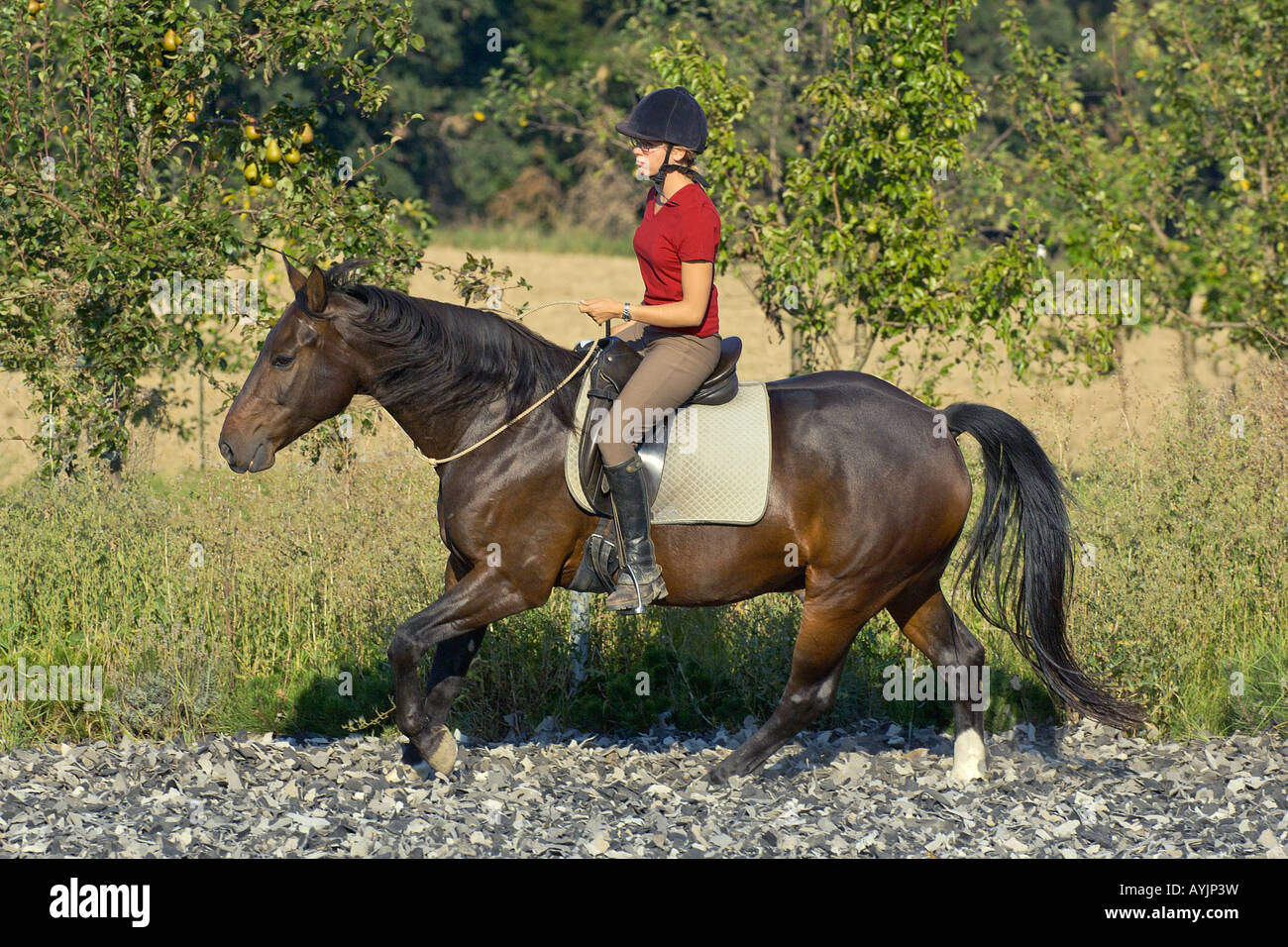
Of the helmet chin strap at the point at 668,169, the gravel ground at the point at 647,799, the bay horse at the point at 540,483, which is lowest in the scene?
the gravel ground at the point at 647,799

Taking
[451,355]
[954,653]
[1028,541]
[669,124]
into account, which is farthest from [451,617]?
[1028,541]

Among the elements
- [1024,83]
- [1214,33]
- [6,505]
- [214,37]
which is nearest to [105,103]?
[214,37]

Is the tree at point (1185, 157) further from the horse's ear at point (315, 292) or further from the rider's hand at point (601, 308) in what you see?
the horse's ear at point (315, 292)

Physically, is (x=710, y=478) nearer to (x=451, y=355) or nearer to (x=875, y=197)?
(x=451, y=355)

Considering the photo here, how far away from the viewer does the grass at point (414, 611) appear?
7.12 m

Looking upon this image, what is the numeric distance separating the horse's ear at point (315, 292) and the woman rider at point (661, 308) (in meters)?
1.07

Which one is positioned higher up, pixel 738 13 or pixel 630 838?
pixel 738 13

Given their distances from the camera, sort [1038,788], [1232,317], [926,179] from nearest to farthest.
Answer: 1. [1038,788]
2. [926,179]
3. [1232,317]

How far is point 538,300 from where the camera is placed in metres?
27.8

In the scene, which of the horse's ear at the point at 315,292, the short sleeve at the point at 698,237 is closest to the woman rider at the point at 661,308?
the short sleeve at the point at 698,237


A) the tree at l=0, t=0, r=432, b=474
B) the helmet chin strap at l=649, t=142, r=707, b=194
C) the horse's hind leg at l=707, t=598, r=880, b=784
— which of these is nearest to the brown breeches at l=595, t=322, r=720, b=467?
the helmet chin strap at l=649, t=142, r=707, b=194

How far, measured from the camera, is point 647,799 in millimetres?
6113

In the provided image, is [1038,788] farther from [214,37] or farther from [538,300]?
[538,300]

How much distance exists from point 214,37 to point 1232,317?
9.64 metres
